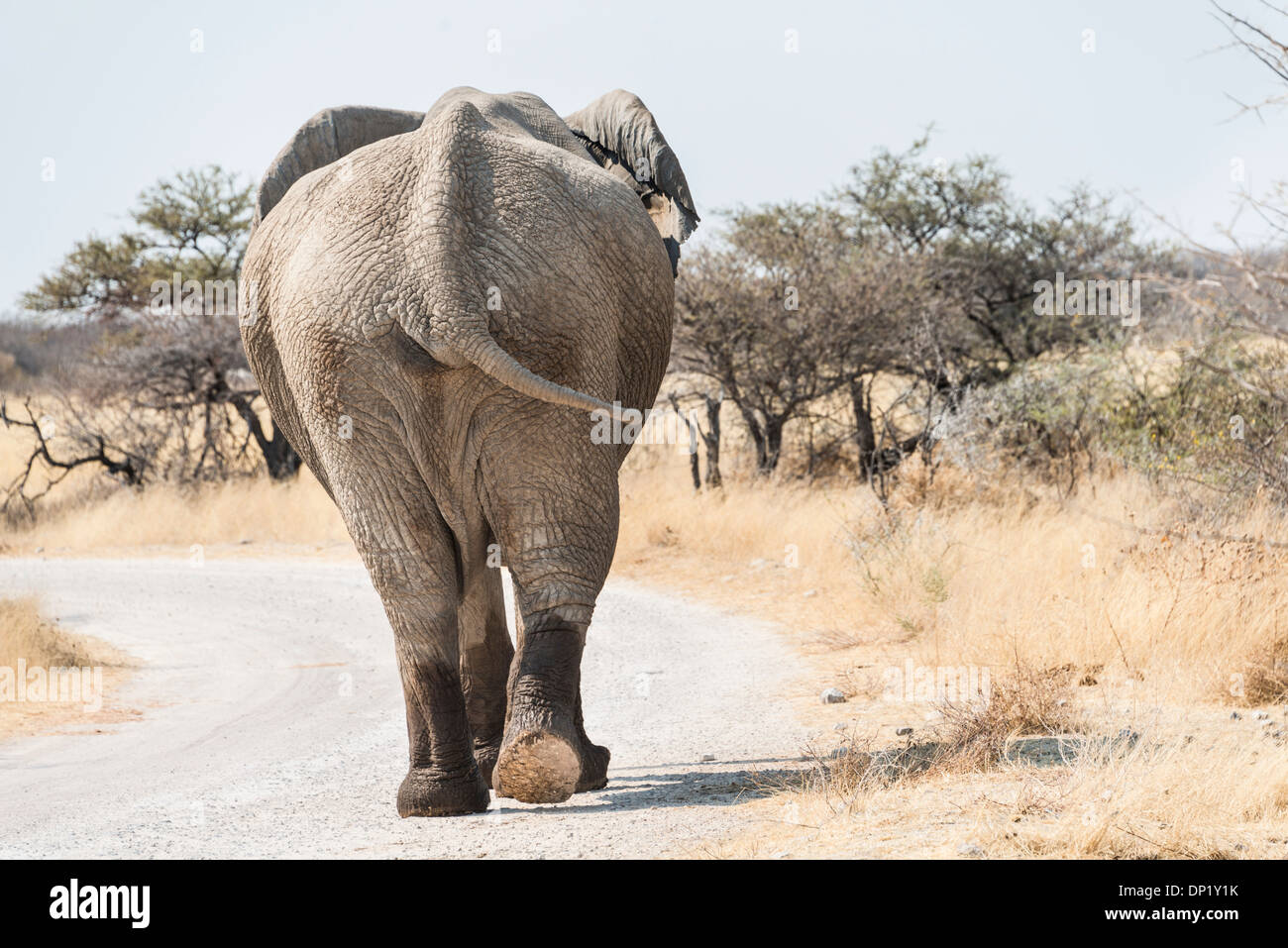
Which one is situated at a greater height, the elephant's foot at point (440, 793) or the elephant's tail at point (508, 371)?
the elephant's tail at point (508, 371)

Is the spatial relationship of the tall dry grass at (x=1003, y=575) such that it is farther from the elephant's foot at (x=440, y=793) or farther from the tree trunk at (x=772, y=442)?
the elephant's foot at (x=440, y=793)

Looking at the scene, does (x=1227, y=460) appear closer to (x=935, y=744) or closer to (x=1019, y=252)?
(x=935, y=744)

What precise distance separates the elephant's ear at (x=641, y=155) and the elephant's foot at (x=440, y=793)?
2342 millimetres

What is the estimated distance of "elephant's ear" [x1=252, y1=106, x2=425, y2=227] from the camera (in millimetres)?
5340

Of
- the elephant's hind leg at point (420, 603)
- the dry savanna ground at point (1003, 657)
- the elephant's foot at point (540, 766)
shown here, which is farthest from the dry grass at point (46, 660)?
the elephant's foot at point (540, 766)

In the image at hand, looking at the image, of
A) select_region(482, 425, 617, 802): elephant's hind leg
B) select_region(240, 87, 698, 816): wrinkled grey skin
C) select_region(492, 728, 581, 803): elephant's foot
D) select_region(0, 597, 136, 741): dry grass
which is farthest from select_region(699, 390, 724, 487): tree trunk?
select_region(492, 728, 581, 803): elephant's foot

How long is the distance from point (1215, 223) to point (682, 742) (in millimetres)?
3675

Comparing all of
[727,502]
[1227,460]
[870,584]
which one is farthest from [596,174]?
[727,502]

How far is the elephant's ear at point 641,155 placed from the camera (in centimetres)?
539

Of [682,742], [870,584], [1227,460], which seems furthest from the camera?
[1227,460]

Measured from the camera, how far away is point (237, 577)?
1406 cm

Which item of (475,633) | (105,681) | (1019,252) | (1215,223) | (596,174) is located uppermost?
(1019,252)

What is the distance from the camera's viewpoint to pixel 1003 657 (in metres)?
7.34

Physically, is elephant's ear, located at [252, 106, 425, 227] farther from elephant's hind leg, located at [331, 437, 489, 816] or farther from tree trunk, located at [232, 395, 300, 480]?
tree trunk, located at [232, 395, 300, 480]
